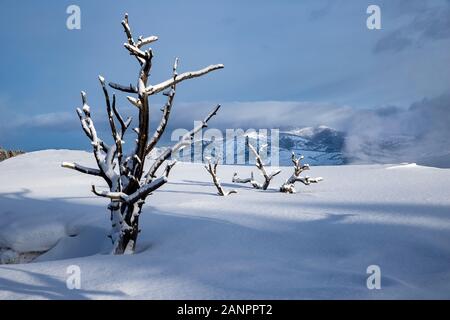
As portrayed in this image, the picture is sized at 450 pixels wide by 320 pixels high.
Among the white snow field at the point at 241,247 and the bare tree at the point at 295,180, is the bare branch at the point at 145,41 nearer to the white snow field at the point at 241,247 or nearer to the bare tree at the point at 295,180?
the white snow field at the point at 241,247

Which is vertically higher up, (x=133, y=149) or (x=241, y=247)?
(x=133, y=149)

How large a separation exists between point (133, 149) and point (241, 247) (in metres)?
1.11

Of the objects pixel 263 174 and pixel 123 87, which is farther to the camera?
pixel 263 174

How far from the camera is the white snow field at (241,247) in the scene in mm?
1998

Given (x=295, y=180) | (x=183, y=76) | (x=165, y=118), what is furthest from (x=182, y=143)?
(x=295, y=180)

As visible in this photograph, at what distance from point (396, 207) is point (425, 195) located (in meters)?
1.14

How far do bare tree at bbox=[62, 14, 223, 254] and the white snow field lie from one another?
239mm

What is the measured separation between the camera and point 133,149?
2.99 meters

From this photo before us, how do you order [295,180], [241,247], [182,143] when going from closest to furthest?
1. [241,247]
2. [182,143]
3. [295,180]

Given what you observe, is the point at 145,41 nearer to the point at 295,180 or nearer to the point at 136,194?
the point at 136,194

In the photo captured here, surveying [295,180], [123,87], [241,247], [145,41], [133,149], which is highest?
[145,41]

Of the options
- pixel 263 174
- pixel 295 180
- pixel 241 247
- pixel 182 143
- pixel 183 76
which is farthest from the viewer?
pixel 263 174
